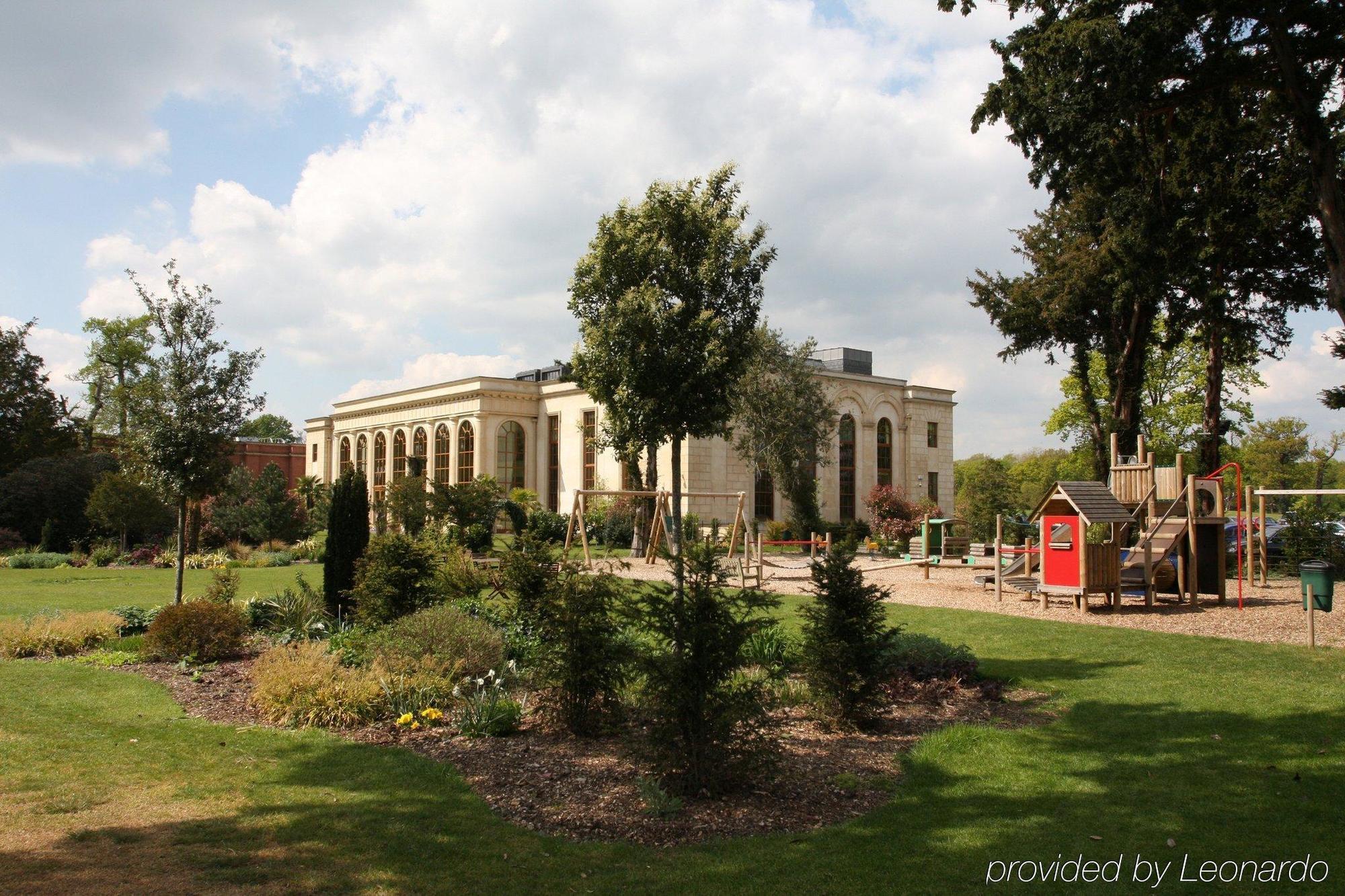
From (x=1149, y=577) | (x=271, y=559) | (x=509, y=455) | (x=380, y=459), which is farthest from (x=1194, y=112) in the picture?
(x=380, y=459)

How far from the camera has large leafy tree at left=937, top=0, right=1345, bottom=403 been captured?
12.7m

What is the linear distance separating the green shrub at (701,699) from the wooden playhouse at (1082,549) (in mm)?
11209

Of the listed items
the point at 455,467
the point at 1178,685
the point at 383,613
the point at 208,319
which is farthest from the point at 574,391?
the point at 1178,685

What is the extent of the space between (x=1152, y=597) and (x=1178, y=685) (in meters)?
7.32

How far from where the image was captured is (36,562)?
26.9 meters

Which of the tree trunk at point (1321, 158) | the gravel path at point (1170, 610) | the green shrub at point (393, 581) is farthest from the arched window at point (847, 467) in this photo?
the green shrub at point (393, 581)

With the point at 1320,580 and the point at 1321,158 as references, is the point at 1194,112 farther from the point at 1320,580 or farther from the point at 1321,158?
the point at 1320,580

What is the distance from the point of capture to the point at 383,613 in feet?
37.0

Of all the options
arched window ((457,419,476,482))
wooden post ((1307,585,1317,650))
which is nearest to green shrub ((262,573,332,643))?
wooden post ((1307,585,1317,650))

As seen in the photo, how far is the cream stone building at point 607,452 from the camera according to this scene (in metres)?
41.4

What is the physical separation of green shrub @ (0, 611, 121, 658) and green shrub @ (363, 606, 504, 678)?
4.90 m

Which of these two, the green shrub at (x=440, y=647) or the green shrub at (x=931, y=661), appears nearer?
the green shrub at (x=440, y=647)

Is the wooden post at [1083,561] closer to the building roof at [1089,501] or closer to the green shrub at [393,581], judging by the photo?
the building roof at [1089,501]

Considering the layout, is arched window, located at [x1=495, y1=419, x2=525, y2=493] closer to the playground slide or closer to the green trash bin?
the playground slide
